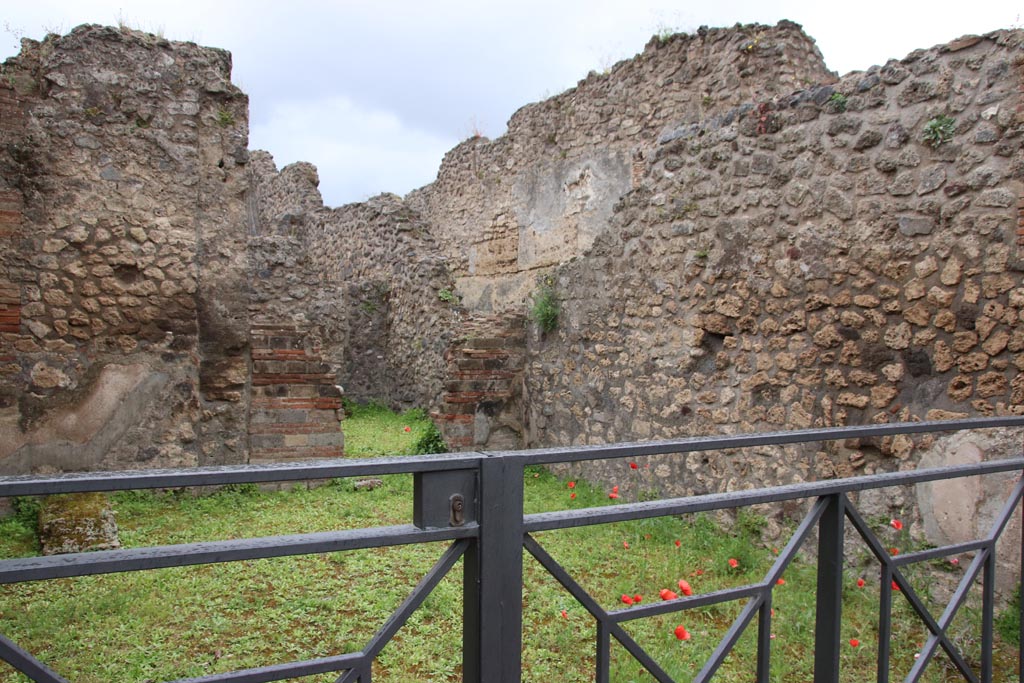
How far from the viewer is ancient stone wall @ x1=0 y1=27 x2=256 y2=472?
16.4 feet

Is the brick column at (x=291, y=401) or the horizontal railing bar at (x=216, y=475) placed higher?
the horizontal railing bar at (x=216, y=475)

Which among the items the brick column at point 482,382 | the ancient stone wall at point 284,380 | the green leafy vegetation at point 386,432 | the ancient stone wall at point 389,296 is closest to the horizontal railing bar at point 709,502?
the green leafy vegetation at point 386,432

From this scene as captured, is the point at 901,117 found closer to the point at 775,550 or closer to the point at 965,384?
the point at 965,384

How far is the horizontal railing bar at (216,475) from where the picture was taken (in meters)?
0.98

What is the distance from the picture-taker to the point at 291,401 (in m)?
6.49

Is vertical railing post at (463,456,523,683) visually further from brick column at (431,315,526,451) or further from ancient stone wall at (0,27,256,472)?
brick column at (431,315,526,451)

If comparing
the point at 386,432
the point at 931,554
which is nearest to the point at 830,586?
the point at 931,554

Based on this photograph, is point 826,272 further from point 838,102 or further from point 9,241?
point 9,241

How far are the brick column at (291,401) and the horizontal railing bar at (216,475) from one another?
536 centimetres

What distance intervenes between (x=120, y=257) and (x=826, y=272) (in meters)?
4.84

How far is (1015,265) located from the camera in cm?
325

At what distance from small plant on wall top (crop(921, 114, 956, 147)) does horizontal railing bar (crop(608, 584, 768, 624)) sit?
9.94 ft

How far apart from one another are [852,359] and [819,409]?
0.36 meters

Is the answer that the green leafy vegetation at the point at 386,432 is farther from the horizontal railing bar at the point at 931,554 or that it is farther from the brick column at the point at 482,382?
the horizontal railing bar at the point at 931,554
